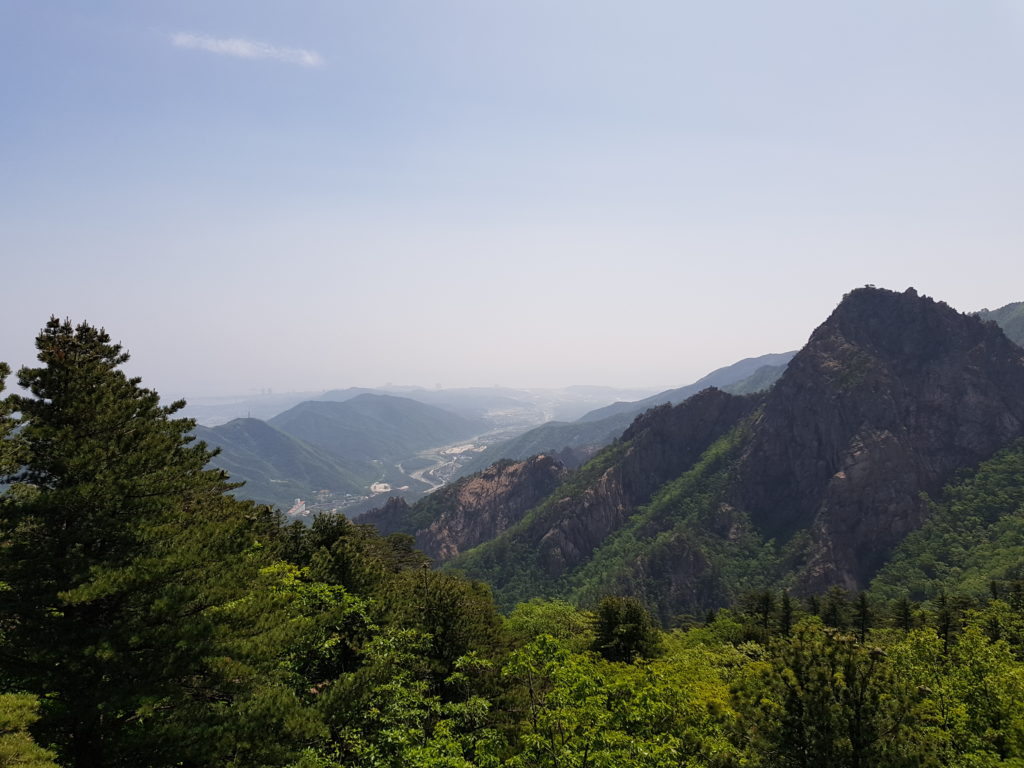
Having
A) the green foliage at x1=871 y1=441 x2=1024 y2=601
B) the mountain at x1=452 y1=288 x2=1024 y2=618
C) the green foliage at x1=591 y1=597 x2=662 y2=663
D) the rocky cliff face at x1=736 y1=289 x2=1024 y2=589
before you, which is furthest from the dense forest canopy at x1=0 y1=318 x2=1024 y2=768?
the rocky cliff face at x1=736 y1=289 x2=1024 y2=589

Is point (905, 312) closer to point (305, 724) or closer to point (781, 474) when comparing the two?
point (781, 474)

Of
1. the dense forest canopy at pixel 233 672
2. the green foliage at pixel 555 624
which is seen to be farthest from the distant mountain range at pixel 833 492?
the dense forest canopy at pixel 233 672

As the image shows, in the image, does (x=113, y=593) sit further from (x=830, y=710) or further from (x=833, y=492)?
(x=833, y=492)

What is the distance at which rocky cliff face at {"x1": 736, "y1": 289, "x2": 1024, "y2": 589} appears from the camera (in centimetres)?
14825

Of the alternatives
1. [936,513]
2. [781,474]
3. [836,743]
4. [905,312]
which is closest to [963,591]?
[936,513]

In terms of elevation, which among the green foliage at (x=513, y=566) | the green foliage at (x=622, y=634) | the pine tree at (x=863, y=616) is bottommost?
the green foliage at (x=513, y=566)

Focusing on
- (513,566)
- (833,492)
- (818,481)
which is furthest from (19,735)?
(818,481)

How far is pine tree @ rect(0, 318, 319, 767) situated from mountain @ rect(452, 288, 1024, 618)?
496ft

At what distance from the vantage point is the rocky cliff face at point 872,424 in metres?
148

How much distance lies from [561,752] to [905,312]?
220 meters

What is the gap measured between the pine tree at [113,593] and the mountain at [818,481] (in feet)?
496

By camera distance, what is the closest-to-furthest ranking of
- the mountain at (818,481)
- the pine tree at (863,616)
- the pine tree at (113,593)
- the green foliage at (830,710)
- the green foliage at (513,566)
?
1. the pine tree at (113,593)
2. the green foliage at (830,710)
3. the pine tree at (863,616)
4. the mountain at (818,481)
5. the green foliage at (513,566)

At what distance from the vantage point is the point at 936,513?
470ft

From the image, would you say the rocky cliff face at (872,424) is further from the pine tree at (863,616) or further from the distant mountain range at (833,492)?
the pine tree at (863,616)
